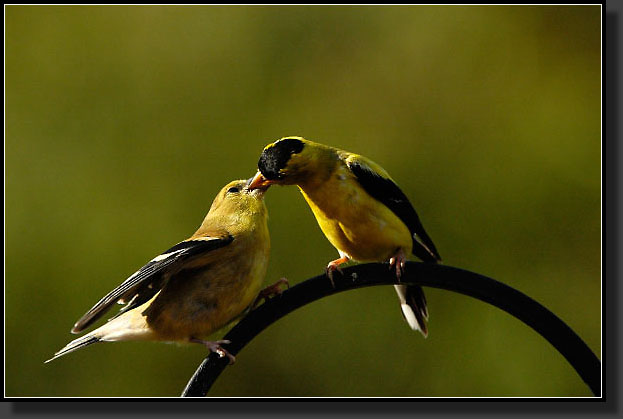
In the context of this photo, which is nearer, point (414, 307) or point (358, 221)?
point (358, 221)

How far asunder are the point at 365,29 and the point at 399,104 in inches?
23.9

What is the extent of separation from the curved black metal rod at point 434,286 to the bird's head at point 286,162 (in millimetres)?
552

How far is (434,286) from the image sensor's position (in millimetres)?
2389

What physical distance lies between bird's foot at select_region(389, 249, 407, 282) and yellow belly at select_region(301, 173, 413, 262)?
0.12 ft

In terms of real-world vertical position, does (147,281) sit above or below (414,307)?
above

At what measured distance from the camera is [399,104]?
5.36 m

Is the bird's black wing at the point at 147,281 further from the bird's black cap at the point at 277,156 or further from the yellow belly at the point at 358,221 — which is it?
the yellow belly at the point at 358,221

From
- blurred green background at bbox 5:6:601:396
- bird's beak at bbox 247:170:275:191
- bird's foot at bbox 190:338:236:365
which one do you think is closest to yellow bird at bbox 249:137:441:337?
bird's beak at bbox 247:170:275:191

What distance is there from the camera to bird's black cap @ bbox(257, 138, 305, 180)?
9.32ft

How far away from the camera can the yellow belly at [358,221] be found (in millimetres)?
2953

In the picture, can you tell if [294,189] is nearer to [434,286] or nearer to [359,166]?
[359,166]

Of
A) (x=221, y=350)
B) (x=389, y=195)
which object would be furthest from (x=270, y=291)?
(x=389, y=195)

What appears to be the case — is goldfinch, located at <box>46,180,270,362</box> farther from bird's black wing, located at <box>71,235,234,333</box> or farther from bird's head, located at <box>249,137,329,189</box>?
bird's head, located at <box>249,137,329,189</box>

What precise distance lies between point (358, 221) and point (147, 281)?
0.81 m
